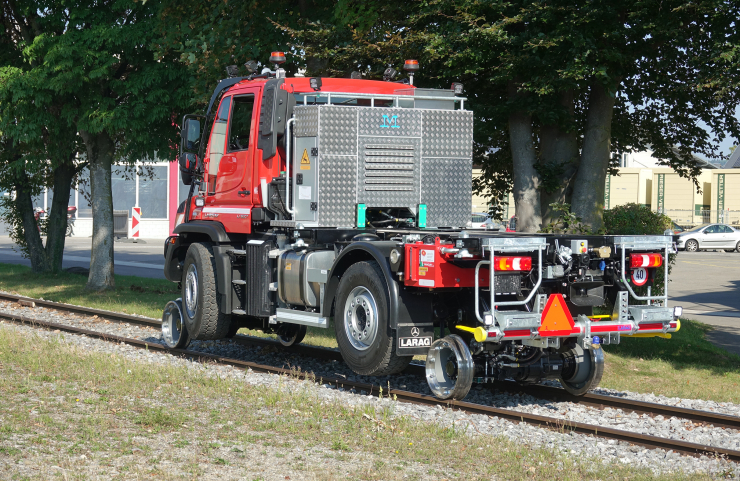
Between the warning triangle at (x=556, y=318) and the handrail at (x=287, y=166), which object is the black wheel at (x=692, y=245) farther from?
the warning triangle at (x=556, y=318)

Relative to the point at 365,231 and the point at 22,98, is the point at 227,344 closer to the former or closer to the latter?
the point at 365,231

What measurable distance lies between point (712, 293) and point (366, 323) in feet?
54.9

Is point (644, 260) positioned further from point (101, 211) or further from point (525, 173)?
point (101, 211)

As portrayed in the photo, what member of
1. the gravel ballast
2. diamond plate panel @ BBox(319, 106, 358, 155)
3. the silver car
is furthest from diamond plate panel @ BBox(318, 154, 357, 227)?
the silver car

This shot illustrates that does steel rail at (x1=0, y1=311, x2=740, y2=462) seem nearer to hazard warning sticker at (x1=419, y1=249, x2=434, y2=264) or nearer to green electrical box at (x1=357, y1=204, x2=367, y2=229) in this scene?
hazard warning sticker at (x1=419, y1=249, x2=434, y2=264)

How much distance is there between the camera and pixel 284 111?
34.6 ft

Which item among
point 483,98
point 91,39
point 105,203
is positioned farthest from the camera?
point 105,203

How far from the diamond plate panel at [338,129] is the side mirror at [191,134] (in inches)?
108

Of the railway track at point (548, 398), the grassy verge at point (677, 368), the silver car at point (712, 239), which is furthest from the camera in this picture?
the silver car at point (712, 239)

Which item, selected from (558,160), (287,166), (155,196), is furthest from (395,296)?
→ (155,196)

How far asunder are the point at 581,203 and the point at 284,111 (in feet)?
17.7

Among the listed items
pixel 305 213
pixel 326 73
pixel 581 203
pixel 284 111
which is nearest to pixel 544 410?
pixel 305 213

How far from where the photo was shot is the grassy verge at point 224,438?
618cm

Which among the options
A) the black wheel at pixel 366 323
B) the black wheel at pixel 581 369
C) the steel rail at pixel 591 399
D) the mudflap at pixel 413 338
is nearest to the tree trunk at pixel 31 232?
the steel rail at pixel 591 399
